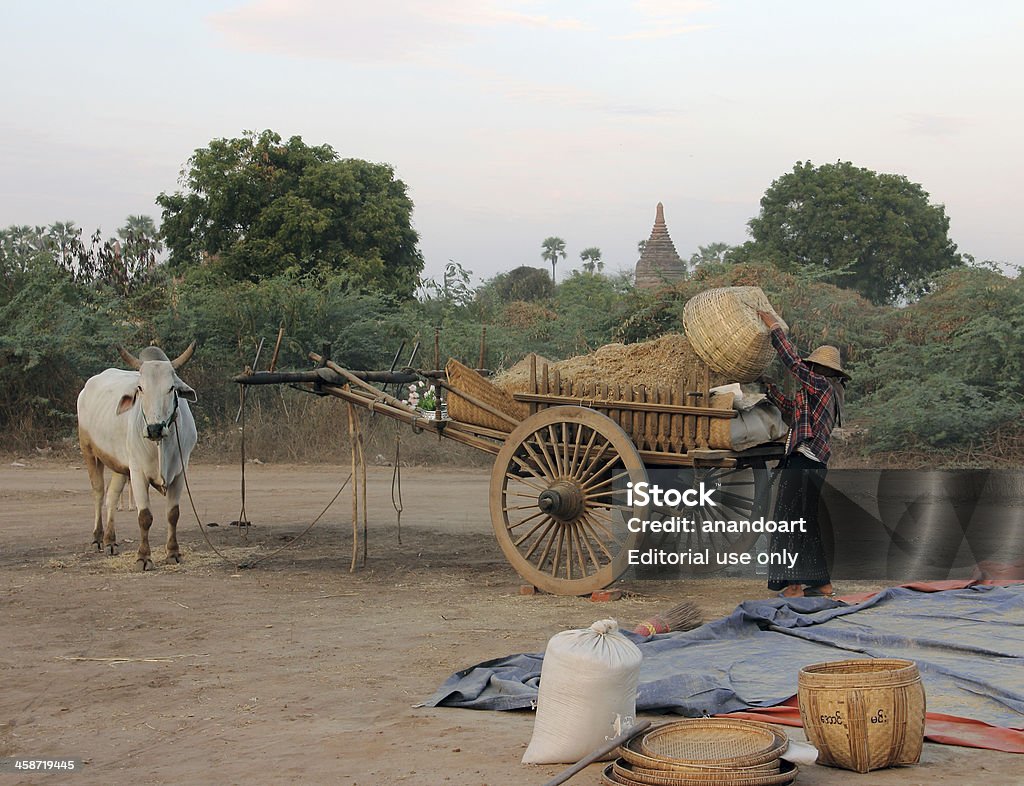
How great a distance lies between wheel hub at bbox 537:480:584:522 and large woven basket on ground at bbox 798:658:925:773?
11.7 ft

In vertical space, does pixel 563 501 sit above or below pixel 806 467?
below

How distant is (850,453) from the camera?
15656mm

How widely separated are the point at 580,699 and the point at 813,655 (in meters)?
1.99

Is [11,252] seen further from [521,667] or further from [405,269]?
[521,667]

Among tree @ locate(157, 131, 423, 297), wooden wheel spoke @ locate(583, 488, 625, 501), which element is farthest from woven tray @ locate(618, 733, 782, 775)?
tree @ locate(157, 131, 423, 297)

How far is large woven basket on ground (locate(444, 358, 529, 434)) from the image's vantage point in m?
8.80

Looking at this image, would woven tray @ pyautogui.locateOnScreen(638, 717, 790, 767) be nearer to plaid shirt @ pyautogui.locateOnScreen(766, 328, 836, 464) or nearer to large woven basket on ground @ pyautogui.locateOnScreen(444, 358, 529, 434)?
plaid shirt @ pyautogui.locateOnScreen(766, 328, 836, 464)

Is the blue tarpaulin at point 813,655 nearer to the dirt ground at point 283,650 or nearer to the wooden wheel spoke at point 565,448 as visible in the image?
the dirt ground at point 283,650

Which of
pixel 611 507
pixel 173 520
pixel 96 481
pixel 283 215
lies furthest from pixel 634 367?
pixel 283 215

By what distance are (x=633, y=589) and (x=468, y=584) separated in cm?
128

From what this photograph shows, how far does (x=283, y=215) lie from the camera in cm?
2477

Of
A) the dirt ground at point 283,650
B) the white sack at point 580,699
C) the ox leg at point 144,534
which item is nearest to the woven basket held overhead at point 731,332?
the dirt ground at point 283,650

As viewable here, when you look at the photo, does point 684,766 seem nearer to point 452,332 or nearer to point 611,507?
point 611,507

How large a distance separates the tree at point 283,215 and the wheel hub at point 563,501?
16746 millimetres
